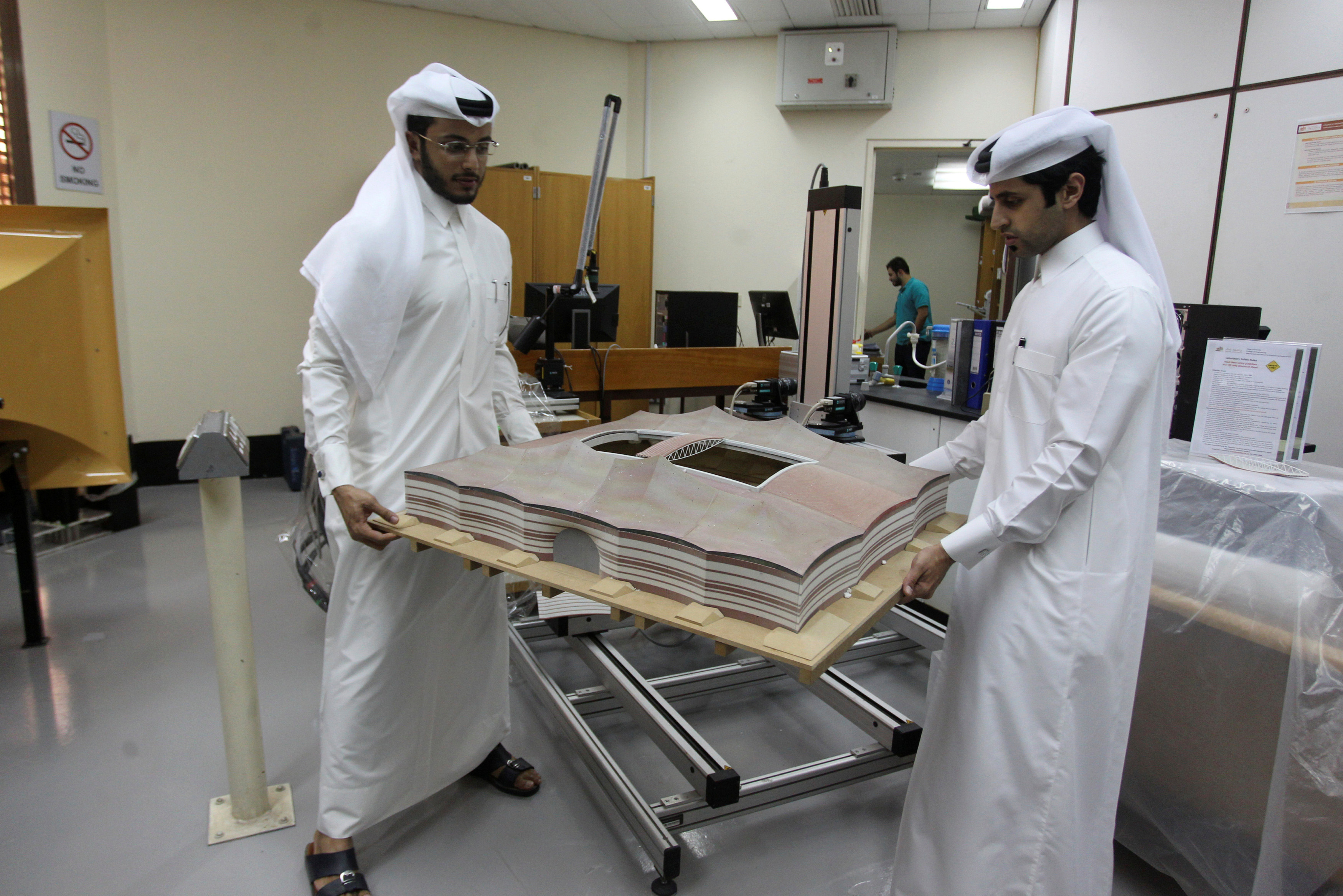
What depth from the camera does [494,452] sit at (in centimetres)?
141

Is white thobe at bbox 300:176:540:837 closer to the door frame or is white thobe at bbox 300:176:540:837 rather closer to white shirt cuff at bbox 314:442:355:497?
white shirt cuff at bbox 314:442:355:497

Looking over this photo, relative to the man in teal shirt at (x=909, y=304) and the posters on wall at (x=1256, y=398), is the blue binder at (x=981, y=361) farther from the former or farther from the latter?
the man in teal shirt at (x=909, y=304)

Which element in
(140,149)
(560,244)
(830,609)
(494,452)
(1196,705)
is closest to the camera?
(830,609)

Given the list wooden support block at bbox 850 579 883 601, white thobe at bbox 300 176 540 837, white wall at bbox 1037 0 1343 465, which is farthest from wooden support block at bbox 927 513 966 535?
white wall at bbox 1037 0 1343 465

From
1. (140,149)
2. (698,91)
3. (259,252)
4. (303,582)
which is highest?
(698,91)

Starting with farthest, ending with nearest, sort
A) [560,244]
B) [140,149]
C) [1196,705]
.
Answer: [560,244]
[140,149]
[1196,705]

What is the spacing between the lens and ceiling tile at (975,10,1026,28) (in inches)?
206

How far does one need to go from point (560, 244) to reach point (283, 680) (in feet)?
12.3

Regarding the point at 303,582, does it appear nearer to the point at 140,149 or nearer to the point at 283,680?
the point at 283,680

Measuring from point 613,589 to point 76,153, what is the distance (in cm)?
453

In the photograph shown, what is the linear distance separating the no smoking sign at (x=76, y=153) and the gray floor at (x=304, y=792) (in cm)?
227

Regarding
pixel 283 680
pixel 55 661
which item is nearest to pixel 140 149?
pixel 55 661

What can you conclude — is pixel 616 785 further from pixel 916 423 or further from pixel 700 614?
pixel 916 423

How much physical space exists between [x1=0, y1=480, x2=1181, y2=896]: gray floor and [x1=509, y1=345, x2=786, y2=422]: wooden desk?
1.19 m
